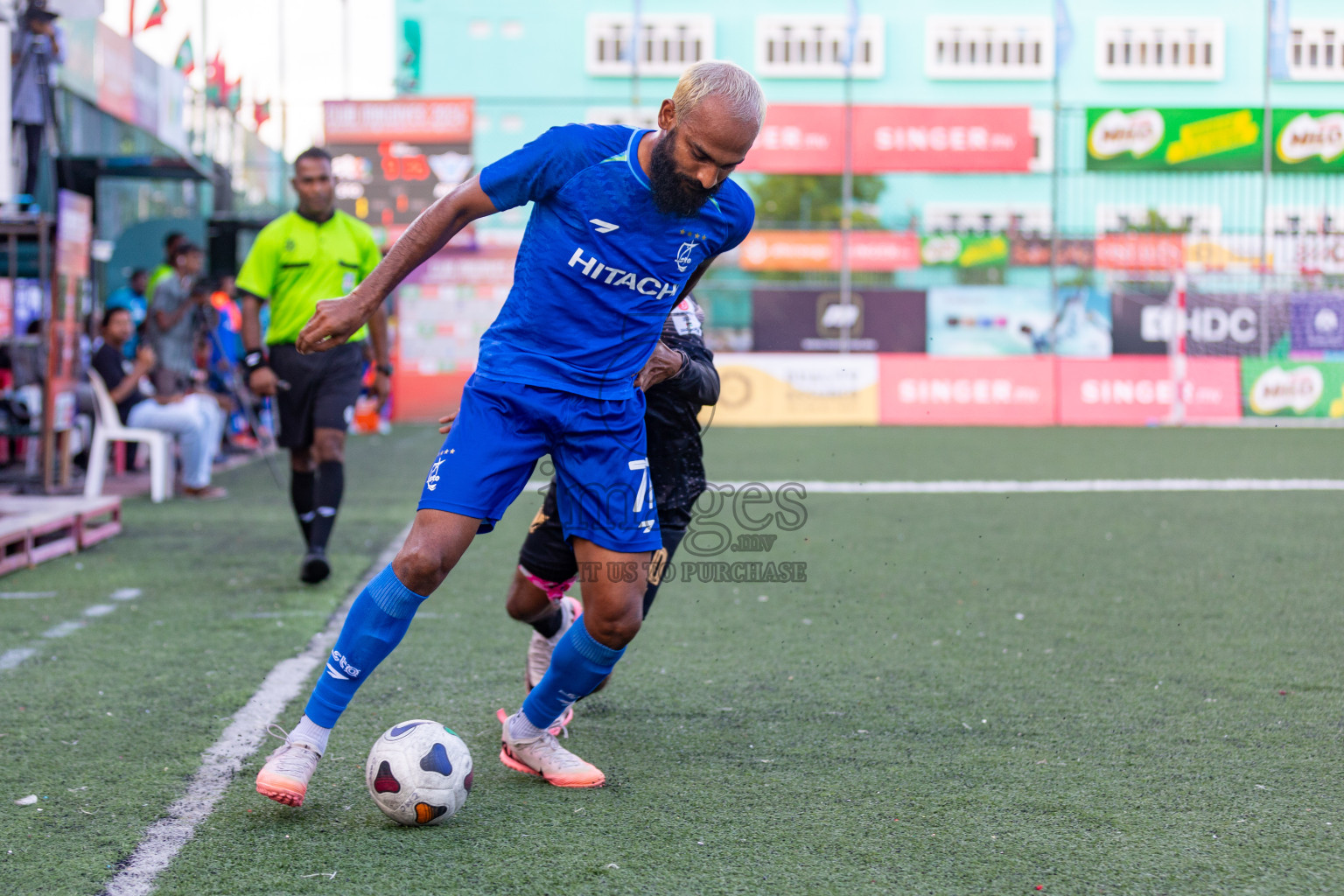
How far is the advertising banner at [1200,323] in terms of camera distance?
18.0 metres

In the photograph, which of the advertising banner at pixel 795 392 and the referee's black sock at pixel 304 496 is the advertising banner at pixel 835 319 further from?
the referee's black sock at pixel 304 496

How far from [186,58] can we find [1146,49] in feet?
82.2

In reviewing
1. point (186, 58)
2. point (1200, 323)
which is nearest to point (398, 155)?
point (186, 58)

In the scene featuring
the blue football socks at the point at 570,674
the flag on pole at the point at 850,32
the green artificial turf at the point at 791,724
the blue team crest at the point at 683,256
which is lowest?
the green artificial turf at the point at 791,724

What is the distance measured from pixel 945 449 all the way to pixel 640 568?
429 inches

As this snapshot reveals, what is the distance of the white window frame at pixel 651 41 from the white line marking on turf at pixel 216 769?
26.5 metres

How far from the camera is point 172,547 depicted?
7.12 m

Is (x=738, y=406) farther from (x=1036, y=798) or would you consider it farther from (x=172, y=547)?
(x=1036, y=798)

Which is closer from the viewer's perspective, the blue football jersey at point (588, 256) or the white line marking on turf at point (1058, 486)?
the blue football jersey at point (588, 256)

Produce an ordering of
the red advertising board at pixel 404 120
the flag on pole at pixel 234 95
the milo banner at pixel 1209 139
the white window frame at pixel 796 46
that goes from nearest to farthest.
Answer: the red advertising board at pixel 404 120
the flag on pole at pixel 234 95
the milo banner at pixel 1209 139
the white window frame at pixel 796 46

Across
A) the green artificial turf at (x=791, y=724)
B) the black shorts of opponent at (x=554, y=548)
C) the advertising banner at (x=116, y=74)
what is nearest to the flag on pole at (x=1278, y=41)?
the green artificial turf at (x=791, y=724)

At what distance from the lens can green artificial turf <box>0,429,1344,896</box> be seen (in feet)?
8.86

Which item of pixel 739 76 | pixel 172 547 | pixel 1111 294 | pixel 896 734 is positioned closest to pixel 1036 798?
pixel 896 734

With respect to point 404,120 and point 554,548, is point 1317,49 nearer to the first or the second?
point 404,120
